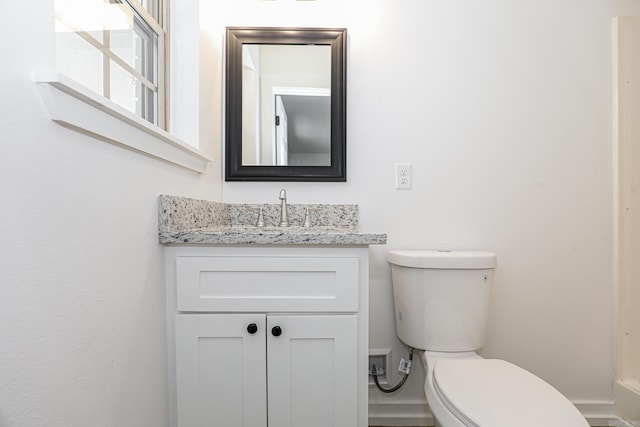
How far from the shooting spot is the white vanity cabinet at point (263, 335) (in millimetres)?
998

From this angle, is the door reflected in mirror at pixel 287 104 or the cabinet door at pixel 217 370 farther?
the door reflected in mirror at pixel 287 104

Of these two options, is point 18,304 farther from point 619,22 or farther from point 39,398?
point 619,22

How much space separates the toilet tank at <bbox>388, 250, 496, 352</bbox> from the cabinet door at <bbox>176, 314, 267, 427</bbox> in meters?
0.61

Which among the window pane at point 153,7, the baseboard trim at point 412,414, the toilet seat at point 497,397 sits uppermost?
the window pane at point 153,7

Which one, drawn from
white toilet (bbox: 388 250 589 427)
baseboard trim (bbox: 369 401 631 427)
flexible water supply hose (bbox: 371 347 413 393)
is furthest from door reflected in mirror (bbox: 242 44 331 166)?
baseboard trim (bbox: 369 401 631 427)

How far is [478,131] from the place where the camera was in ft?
4.96

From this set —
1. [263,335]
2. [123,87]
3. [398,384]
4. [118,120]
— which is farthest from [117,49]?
[398,384]

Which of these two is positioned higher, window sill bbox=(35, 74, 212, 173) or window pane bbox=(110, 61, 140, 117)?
window pane bbox=(110, 61, 140, 117)

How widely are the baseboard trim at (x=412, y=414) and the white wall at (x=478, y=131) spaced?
2 cm

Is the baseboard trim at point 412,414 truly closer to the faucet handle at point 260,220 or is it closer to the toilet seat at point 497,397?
the toilet seat at point 497,397

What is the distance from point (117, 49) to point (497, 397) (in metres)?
1.39

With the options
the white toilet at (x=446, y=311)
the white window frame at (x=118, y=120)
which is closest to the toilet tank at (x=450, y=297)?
the white toilet at (x=446, y=311)

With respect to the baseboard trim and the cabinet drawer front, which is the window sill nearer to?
the cabinet drawer front

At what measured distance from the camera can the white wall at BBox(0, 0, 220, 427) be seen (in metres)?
0.53
